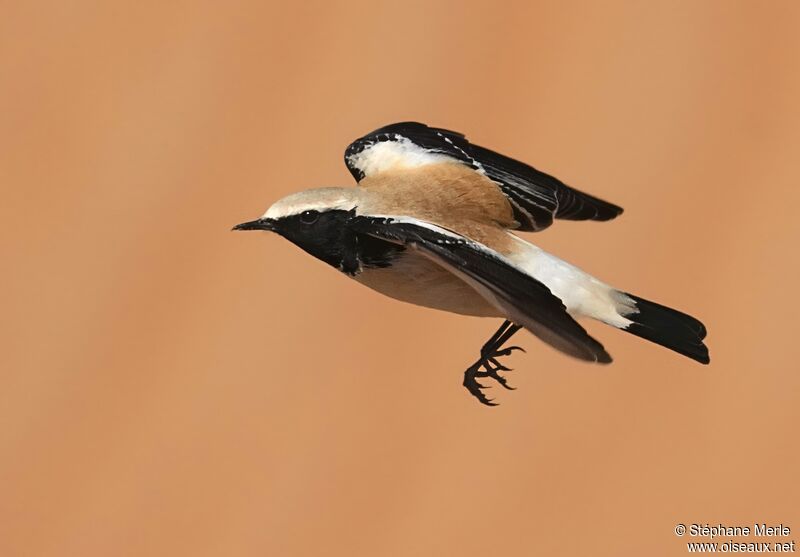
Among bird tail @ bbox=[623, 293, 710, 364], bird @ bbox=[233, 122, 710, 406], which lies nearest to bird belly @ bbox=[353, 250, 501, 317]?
bird @ bbox=[233, 122, 710, 406]

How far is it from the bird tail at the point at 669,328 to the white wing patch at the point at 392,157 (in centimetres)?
76

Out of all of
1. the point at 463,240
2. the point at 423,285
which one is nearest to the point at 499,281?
the point at 463,240

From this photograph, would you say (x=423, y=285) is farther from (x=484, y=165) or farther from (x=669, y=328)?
(x=669, y=328)

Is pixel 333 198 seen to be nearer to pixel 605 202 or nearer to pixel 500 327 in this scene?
pixel 500 327

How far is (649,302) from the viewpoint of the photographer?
12.3ft

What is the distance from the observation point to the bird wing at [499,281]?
3008 mm

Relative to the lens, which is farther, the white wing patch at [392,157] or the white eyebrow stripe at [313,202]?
the white wing patch at [392,157]

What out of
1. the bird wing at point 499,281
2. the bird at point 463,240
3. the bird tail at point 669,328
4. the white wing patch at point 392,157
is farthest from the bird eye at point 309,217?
the bird tail at point 669,328

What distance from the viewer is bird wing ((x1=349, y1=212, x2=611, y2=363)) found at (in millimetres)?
3008

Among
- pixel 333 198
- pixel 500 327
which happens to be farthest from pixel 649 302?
pixel 333 198

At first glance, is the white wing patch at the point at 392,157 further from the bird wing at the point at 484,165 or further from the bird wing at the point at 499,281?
the bird wing at the point at 499,281

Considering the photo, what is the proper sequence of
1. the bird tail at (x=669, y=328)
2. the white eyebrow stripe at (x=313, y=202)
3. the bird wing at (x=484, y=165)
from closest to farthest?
the white eyebrow stripe at (x=313, y=202) → the bird tail at (x=669, y=328) → the bird wing at (x=484, y=165)

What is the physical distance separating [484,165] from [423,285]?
0.61 metres

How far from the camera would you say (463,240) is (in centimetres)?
326
